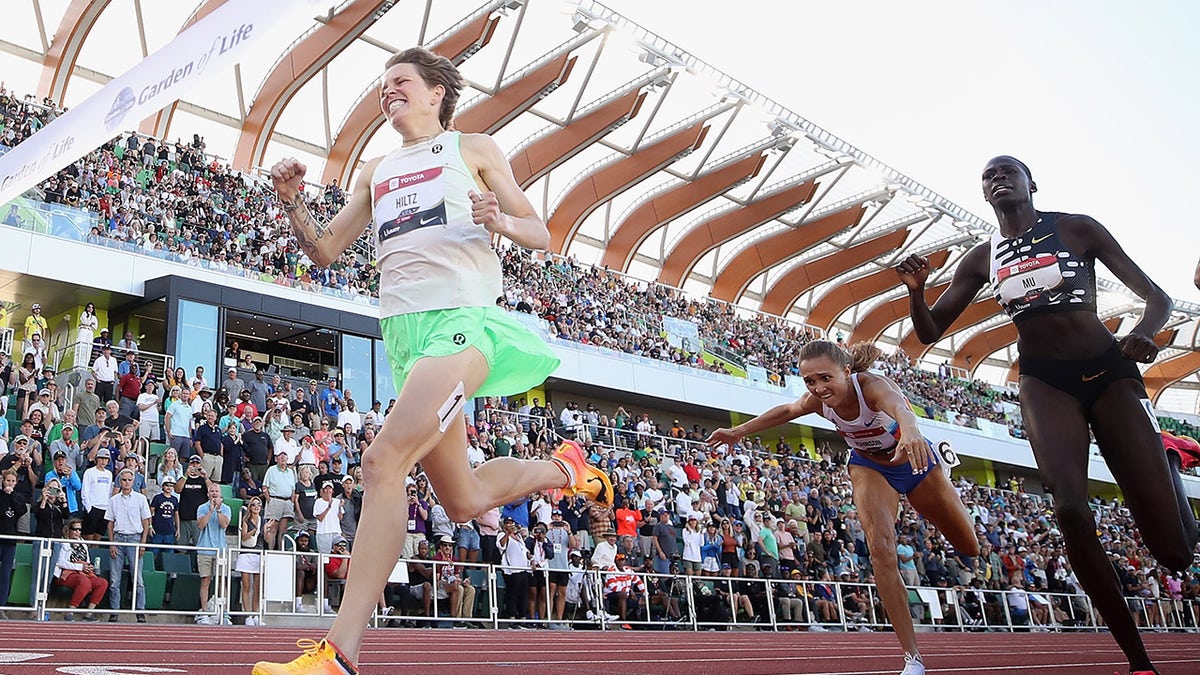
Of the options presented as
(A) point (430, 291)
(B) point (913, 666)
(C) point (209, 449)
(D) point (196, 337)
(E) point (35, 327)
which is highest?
(D) point (196, 337)

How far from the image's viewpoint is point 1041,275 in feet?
13.1

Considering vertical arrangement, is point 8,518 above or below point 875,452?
above

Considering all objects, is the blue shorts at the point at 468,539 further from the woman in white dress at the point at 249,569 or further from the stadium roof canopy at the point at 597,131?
the stadium roof canopy at the point at 597,131

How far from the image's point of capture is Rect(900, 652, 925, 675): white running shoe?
3.96 meters

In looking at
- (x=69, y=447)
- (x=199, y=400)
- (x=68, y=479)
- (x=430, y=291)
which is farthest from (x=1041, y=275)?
(x=199, y=400)

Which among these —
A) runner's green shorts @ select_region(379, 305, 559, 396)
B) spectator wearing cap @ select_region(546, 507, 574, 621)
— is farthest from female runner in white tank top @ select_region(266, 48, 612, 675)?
spectator wearing cap @ select_region(546, 507, 574, 621)

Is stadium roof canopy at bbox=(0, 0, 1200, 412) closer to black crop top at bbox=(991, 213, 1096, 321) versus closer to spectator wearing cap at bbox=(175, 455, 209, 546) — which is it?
spectator wearing cap at bbox=(175, 455, 209, 546)

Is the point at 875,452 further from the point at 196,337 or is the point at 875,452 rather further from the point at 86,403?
the point at 196,337

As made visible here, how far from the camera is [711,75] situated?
1156 inches

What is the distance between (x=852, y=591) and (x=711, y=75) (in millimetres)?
18324

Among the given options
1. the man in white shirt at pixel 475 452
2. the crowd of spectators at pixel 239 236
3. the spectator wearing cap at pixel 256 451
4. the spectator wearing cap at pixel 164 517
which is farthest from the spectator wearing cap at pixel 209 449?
the crowd of spectators at pixel 239 236

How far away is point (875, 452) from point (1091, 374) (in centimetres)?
123

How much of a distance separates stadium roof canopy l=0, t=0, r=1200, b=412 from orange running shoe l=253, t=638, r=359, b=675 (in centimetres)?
2181

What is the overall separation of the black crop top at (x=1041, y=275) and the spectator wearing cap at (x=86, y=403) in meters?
11.4
